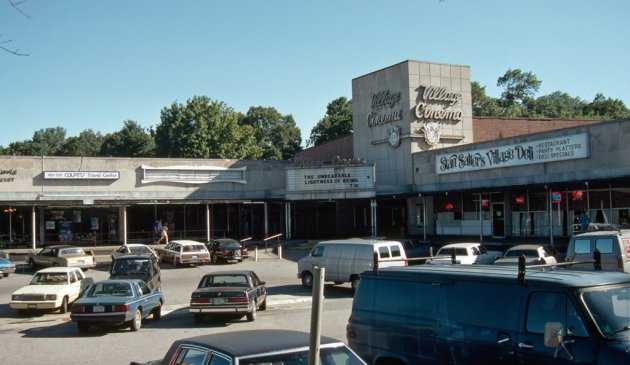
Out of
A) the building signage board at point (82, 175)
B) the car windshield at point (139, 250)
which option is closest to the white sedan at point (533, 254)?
the car windshield at point (139, 250)

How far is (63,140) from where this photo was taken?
455 ft

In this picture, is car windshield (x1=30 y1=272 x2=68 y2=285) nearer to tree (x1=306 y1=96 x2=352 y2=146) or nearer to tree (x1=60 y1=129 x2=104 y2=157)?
tree (x1=306 y1=96 x2=352 y2=146)

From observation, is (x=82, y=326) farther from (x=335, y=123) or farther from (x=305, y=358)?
(x=335, y=123)

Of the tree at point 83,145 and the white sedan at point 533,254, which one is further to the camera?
the tree at point 83,145

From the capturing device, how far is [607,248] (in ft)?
58.6

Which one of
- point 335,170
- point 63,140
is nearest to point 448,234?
point 335,170

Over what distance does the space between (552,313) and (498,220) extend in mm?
32896

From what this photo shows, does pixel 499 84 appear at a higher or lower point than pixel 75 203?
higher

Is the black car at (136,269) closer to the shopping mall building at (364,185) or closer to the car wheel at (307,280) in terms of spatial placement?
the car wheel at (307,280)

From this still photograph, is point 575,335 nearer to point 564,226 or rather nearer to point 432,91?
point 564,226

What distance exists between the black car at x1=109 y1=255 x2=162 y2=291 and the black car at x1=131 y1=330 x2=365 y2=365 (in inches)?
631

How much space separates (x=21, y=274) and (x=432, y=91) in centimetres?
2856

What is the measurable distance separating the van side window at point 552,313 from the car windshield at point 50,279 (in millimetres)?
17707

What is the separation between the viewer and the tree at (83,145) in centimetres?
12338
